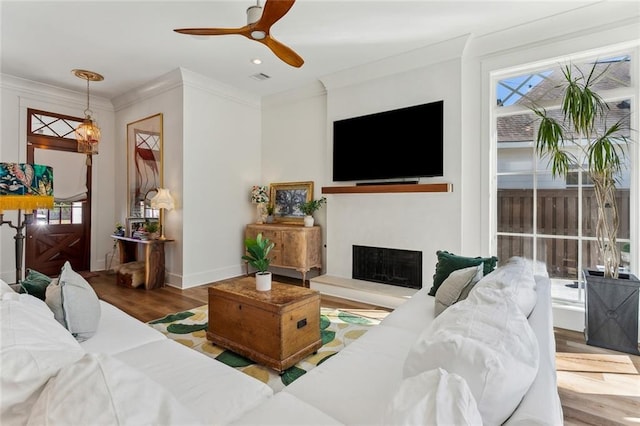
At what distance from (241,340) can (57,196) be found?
446cm

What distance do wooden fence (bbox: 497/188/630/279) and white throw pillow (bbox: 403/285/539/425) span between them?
2749 mm

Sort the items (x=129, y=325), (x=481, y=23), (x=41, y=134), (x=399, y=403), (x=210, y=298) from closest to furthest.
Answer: (x=399, y=403)
(x=129, y=325)
(x=210, y=298)
(x=481, y=23)
(x=41, y=134)

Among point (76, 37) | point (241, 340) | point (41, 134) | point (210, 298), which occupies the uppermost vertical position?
point (76, 37)

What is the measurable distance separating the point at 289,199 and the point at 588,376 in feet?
12.9

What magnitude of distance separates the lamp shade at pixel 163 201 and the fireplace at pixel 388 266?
2.58 metres

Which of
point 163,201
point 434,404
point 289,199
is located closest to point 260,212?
point 289,199

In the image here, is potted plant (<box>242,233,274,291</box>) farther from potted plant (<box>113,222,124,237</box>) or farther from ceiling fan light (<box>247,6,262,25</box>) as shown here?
potted plant (<box>113,222,124,237</box>)

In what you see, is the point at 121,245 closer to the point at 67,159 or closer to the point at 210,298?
the point at 67,159

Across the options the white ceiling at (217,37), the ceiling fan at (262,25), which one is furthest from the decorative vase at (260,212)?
the ceiling fan at (262,25)

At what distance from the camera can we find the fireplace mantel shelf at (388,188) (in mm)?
3502

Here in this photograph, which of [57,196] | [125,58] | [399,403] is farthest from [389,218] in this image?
[57,196]

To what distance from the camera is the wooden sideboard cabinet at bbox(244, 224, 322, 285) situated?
4340 mm

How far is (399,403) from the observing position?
0.71 metres

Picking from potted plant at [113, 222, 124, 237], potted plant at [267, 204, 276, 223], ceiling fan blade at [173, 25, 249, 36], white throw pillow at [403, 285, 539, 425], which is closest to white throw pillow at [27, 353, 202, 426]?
white throw pillow at [403, 285, 539, 425]
